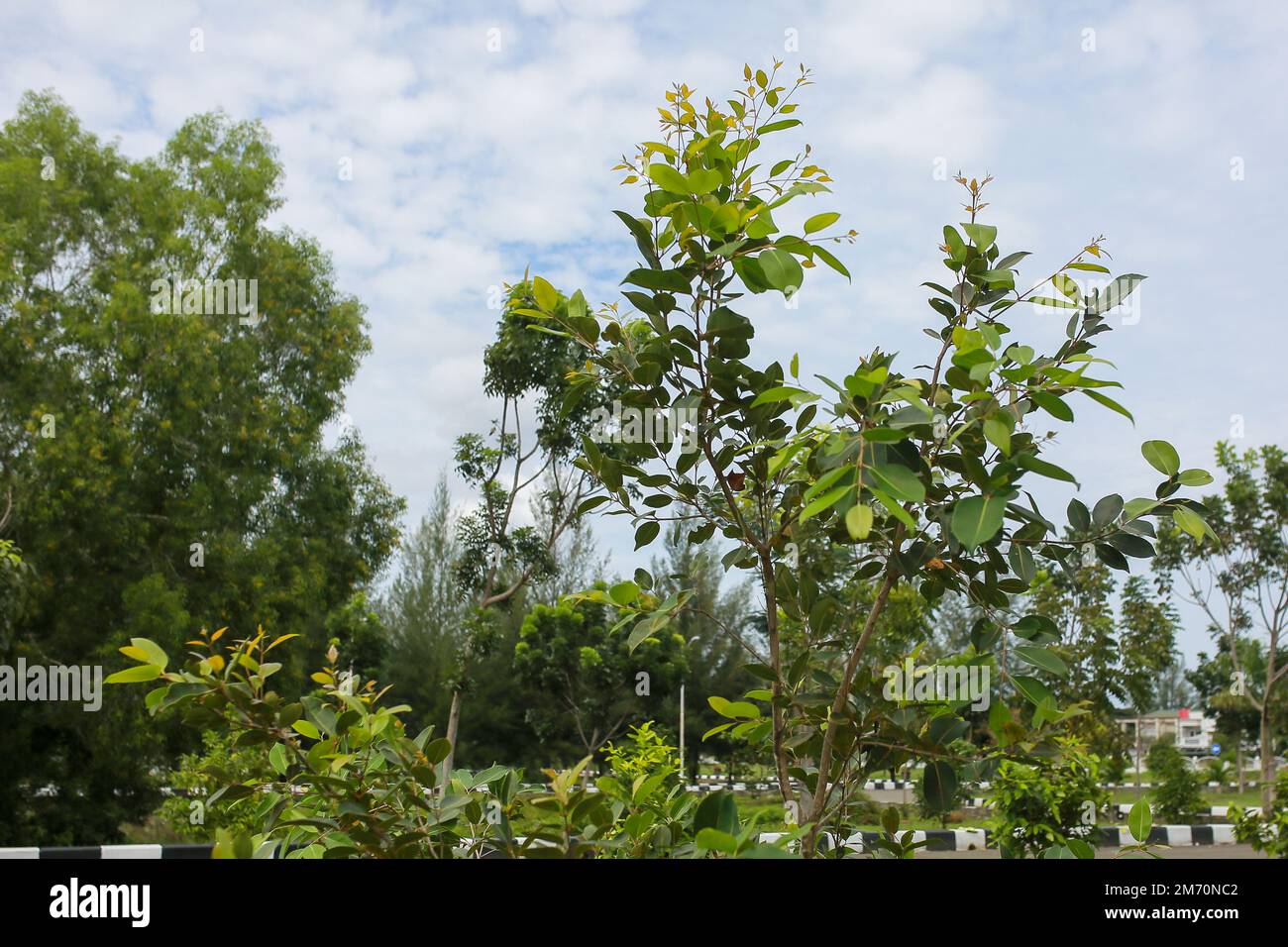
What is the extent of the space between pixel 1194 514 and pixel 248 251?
47.6 ft

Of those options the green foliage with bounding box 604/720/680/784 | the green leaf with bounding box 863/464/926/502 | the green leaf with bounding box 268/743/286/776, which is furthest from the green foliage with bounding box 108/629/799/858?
the green foliage with bounding box 604/720/680/784

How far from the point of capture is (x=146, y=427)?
40.9 feet

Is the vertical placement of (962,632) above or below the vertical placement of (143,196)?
below

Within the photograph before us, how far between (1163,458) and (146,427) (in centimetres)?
1321

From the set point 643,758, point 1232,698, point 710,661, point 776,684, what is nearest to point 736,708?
point 776,684

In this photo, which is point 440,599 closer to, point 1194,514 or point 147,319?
point 147,319

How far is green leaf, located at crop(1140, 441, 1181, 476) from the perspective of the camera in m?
1.16

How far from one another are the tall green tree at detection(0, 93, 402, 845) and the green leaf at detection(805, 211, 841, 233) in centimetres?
1160

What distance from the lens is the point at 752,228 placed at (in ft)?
3.79

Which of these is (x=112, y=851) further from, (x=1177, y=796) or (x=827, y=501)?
(x=1177, y=796)

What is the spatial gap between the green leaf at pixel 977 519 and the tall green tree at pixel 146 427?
11.8 meters

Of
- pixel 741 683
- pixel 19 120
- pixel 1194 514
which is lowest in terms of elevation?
pixel 741 683
